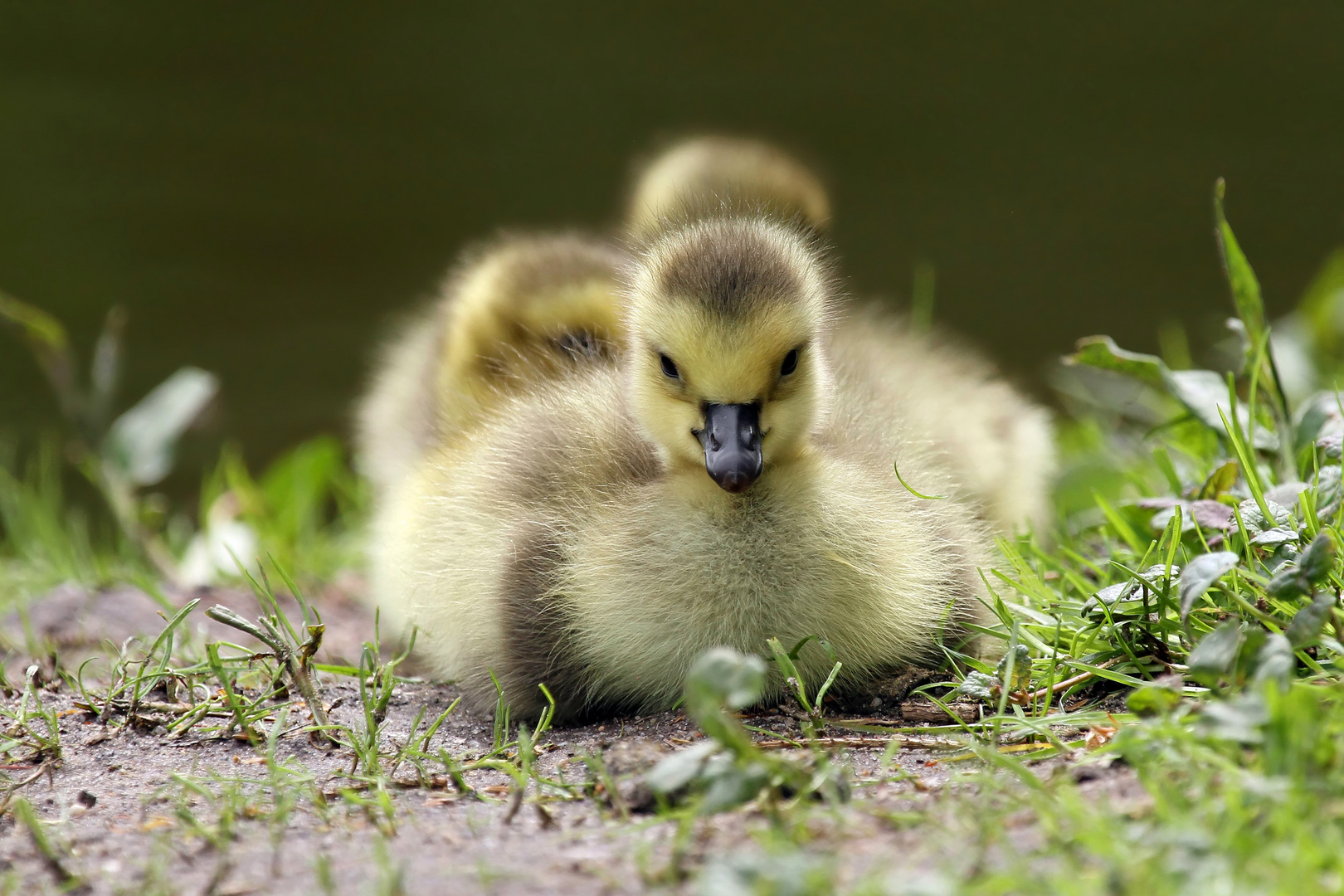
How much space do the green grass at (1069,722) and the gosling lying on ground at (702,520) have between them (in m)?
0.07

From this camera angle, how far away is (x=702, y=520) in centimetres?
161

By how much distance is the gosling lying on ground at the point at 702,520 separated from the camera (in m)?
1.57

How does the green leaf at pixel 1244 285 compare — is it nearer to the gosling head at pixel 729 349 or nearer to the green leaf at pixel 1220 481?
the green leaf at pixel 1220 481

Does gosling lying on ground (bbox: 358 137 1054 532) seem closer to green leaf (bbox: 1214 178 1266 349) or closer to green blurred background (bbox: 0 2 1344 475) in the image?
green leaf (bbox: 1214 178 1266 349)

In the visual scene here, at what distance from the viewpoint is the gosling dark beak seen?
150 cm

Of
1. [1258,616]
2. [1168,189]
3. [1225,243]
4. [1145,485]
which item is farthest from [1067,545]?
[1168,189]

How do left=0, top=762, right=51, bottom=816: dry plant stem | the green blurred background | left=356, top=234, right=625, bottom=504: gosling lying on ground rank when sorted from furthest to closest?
1. the green blurred background
2. left=356, top=234, right=625, bottom=504: gosling lying on ground
3. left=0, top=762, right=51, bottom=816: dry plant stem

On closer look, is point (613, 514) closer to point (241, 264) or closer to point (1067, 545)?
point (1067, 545)

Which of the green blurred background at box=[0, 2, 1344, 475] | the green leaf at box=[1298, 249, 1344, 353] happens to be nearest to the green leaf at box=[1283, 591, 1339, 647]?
the green leaf at box=[1298, 249, 1344, 353]

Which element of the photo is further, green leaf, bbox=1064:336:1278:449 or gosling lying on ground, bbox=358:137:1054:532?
gosling lying on ground, bbox=358:137:1054:532

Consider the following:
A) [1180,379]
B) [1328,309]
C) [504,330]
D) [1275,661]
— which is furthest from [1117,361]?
[1328,309]

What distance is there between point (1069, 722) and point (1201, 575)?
21 centimetres

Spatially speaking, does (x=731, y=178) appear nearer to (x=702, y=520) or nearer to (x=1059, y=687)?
(x=702, y=520)

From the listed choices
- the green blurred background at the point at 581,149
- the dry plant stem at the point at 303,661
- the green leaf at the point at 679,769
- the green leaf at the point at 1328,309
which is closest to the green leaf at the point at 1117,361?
the green leaf at the point at 679,769
